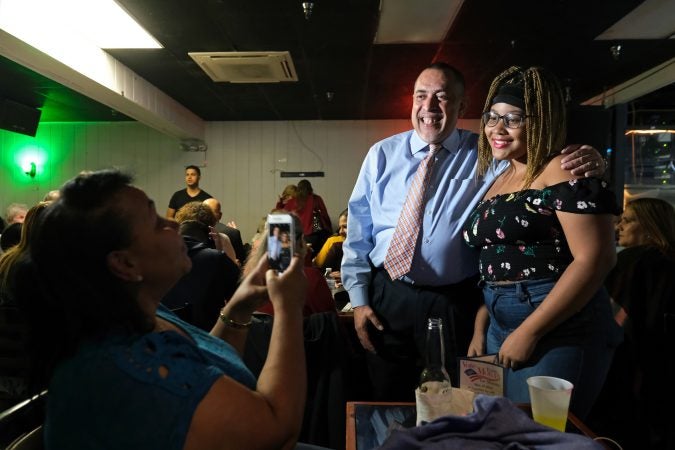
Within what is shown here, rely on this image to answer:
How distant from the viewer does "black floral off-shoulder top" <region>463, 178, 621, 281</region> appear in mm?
1215

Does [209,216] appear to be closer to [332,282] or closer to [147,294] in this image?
[332,282]

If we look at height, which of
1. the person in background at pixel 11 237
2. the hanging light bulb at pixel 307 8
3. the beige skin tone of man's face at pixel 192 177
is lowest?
the person in background at pixel 11 237

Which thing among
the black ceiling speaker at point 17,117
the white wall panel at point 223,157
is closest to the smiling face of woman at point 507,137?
the black ceiling speaker at point 17,117

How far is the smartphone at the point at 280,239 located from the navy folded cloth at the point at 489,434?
39 centimetres

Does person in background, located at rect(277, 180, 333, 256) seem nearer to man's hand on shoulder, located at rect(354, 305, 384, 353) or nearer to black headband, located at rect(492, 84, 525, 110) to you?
man's hand on shoulder, located at rect(354, 305, 384, 353)

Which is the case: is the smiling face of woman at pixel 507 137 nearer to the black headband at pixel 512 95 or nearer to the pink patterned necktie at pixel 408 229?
the black headband at pixel 512 95

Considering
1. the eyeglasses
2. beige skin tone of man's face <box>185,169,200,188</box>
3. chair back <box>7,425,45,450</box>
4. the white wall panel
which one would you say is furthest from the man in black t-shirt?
chair back <box>7,425,45,450</box>

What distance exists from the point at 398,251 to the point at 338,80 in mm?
4049

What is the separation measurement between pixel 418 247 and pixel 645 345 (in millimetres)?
1604

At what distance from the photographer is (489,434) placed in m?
0.87

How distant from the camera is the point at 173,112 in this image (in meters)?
6.27

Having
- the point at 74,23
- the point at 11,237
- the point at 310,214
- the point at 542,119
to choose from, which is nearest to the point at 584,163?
the point at 542,119

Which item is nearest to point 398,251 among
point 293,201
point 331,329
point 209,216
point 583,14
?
point 331,329

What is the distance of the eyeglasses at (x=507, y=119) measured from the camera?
1370 mm
